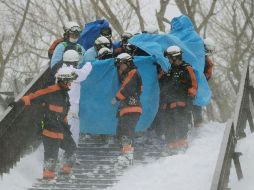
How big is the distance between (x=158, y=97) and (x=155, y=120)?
42cm

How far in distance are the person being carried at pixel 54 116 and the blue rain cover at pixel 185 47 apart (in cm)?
188

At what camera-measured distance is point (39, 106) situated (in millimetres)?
8914

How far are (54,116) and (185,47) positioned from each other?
3.21 m

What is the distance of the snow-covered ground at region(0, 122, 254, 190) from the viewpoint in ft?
24.1

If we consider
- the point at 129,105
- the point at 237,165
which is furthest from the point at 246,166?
the point at 129,105

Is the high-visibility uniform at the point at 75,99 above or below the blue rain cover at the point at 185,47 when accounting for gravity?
below

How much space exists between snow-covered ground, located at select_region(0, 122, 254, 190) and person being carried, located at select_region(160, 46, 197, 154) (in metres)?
0.34

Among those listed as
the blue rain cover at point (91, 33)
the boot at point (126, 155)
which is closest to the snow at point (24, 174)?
the boot at point (126, 155)

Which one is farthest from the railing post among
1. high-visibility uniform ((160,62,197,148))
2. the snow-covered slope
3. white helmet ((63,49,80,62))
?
white helmet ((63,49,80,62))

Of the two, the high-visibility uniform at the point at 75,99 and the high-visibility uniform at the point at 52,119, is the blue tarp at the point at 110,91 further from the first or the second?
the high-visibility uniform at the point at 52,119

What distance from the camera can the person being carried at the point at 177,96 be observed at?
30.4 ft

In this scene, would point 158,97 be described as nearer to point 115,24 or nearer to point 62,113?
point 62,113

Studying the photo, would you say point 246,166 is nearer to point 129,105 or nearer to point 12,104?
point 129,105

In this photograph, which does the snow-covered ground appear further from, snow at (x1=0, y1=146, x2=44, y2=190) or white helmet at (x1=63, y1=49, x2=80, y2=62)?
white helmet at (x1=63, y1=49, x2=80, y2=62)
